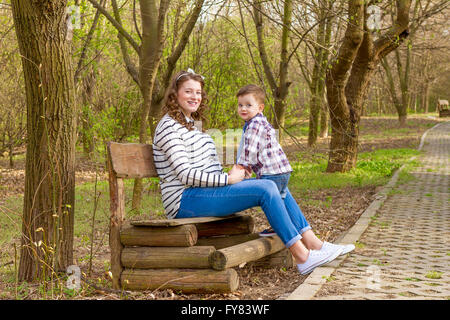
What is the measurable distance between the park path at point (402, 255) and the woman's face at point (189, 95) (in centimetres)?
190

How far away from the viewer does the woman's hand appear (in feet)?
15.5

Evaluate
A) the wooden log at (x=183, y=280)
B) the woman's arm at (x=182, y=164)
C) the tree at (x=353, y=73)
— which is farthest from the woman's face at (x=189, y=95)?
the tree at (x=353, y=73)

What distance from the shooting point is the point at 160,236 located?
14.7ft

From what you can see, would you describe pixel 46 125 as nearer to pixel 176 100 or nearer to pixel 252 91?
pixel 176 100

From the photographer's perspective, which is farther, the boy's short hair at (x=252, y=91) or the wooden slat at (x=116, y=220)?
the boy's short hair at (x=252, y=91)

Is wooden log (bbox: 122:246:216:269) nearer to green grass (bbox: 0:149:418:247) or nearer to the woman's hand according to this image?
the woman's hand

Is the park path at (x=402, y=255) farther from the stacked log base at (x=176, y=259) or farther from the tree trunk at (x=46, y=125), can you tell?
the tree trunk at (x=46, y=125)

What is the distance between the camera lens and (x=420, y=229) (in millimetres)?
7289

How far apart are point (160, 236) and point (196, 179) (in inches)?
21.7

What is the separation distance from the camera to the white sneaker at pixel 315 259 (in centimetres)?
504
